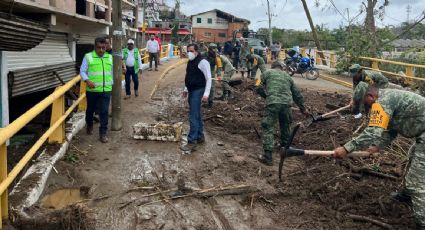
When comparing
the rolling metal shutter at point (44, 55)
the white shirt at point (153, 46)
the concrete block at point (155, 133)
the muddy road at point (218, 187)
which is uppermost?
the white shirt at point (153, 46)

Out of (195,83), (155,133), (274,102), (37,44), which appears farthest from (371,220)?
(37,44)

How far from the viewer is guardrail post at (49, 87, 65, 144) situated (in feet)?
19.3

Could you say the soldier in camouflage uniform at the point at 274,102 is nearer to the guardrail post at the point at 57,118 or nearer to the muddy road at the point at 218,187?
the muddy road at the point at 218,187

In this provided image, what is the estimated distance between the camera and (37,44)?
7.57 meters

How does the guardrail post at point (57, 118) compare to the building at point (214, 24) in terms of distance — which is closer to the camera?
the guardrail post at point (57, 118)

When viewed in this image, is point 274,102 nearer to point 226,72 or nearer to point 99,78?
point 99,78

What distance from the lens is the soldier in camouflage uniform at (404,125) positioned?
438cm

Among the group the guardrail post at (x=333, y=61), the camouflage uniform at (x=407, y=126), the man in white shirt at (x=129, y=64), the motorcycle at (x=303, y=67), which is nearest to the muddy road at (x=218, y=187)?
the camouflage uniform at (x=407, y=126)

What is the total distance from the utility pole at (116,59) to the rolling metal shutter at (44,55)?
5.63ft

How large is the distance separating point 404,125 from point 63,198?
3734 mm

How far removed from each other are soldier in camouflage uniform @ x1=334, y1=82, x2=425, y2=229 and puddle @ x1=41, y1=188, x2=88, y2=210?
2867mm

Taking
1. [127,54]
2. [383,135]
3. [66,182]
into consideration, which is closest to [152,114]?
[127,54]

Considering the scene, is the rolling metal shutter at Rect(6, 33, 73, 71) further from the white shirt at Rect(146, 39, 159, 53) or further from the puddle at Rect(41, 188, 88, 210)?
the white shirt at Rect(146, 39, 159, 53)

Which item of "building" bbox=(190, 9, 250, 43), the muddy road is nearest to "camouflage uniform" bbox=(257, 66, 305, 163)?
the muddy road
